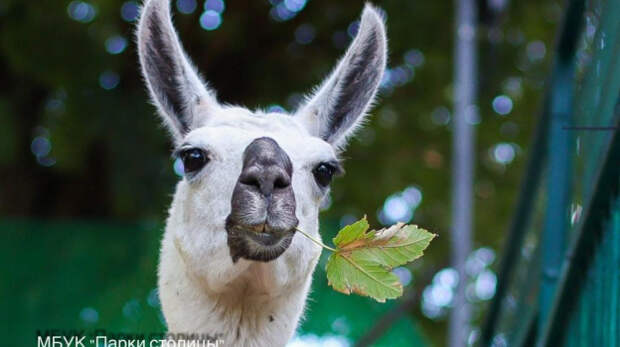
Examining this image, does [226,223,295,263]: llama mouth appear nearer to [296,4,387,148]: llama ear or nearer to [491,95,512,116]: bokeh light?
Answer: [296,4,387,148]: llama ear

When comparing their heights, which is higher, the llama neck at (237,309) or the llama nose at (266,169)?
the llama nose at (266,169)

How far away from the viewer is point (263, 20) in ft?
29.0

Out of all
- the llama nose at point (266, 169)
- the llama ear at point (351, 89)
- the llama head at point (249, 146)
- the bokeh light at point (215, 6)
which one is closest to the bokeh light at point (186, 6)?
the bokeh light at point (215, 6)

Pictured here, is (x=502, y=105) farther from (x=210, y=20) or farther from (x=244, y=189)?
(x=244, y=189)

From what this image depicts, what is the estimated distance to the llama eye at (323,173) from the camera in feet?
12.0

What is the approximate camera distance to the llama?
3.29 meters

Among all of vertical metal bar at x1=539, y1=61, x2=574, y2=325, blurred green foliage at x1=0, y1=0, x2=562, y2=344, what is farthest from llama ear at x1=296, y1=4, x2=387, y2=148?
blurred green foliage at x1=0, y1=0, x2=562, y2=344

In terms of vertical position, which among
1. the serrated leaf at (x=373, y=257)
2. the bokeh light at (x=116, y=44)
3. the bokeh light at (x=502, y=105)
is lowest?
the bokeh light at (x=502, y=105)

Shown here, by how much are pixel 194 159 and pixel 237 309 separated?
0.64m

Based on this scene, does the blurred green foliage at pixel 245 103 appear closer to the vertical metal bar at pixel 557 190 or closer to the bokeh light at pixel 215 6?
the bokeh light at pixel 215 6

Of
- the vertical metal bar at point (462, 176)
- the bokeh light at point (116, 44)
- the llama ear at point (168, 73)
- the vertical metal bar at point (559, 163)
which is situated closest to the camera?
the llama ear at point (168, 73)

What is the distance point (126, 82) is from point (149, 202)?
1091 millimetres

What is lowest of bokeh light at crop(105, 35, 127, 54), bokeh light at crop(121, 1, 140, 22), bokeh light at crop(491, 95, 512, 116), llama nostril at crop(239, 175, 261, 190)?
bokeh light at crop(491, 95, 512, 116)

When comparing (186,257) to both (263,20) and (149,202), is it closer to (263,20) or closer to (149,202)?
(149,202)
